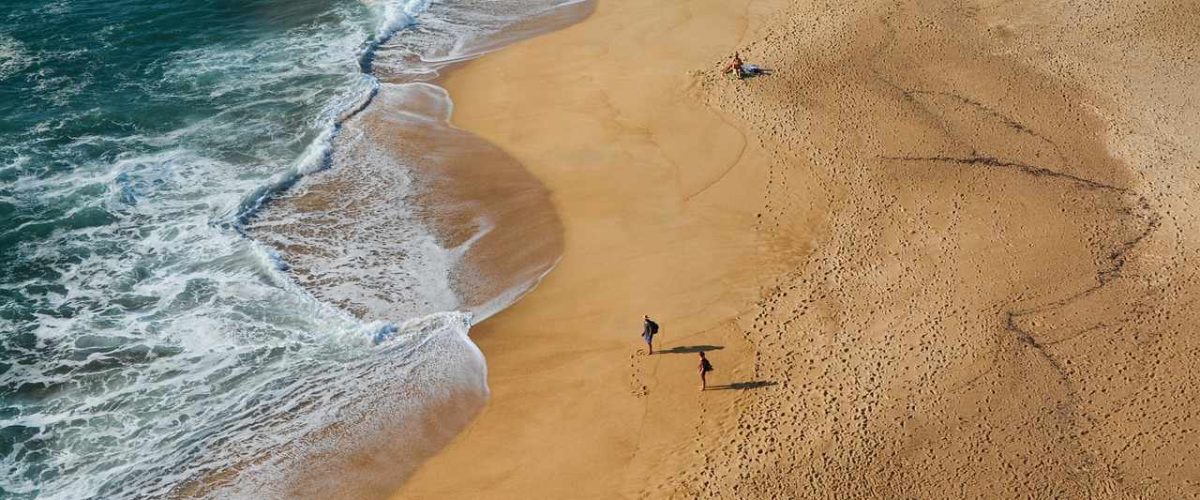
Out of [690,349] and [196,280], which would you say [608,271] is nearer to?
[690,349]

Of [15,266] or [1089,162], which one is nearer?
[15,266]

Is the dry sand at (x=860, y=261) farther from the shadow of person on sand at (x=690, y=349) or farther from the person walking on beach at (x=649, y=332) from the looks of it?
the person walking on beach at (x=649, y=332)

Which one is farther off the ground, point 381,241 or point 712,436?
point 381,241

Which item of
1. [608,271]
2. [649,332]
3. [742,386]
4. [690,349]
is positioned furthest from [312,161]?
[742,386]

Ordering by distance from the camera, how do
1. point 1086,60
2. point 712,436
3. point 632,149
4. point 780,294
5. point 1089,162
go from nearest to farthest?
1. point 712,436
2. point 780,294
3. point 1089,162
4. point 632,149
5. point 1086,60

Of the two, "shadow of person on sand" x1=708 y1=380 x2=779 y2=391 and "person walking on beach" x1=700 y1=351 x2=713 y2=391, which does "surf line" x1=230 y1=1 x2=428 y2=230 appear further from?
"shadow of person on sand" x1=708 y1=380 x2=779 y2=391

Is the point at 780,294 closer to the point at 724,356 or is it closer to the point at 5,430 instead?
the point at 724,356

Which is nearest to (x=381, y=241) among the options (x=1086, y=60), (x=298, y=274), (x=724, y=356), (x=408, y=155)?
(x=298, y=274)

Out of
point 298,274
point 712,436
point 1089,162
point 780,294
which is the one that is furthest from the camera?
point 1089,162
